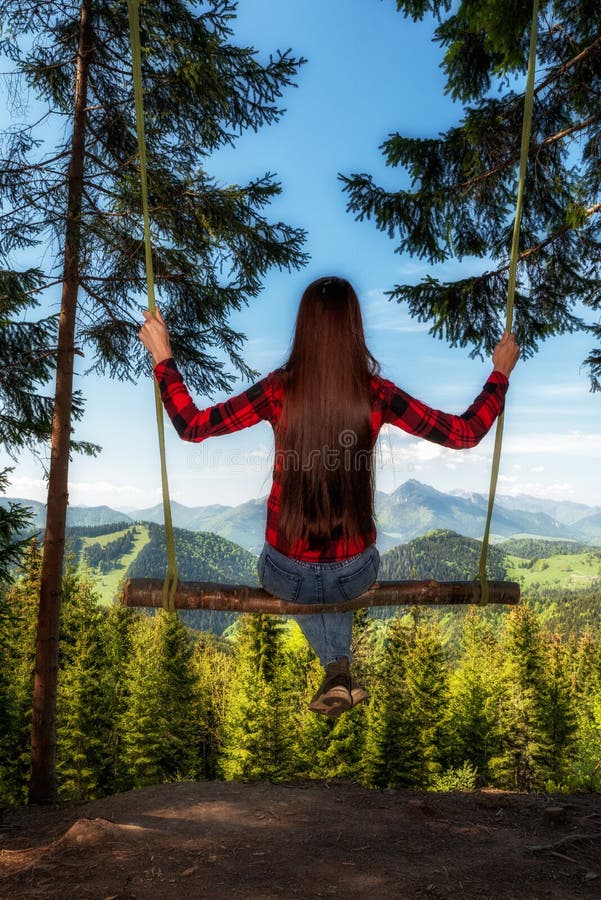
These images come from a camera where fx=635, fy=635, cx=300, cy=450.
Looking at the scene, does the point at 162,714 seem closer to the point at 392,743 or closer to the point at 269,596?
the point at 392,743

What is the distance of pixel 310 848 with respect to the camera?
6.64 m

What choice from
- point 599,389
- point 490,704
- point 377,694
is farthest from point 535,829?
point 490,704

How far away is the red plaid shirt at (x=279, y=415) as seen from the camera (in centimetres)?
298

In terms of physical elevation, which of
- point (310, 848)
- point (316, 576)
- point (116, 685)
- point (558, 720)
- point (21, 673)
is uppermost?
point (316, 576)

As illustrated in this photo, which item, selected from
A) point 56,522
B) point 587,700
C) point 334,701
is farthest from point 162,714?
point 587,700

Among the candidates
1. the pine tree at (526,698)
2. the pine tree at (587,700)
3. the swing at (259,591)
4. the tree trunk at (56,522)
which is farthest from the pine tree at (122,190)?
the pine tree at (526,698)

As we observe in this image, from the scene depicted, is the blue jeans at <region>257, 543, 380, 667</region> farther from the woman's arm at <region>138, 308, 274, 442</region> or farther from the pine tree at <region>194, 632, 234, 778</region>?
the pine tree at <region>194, 632, 234, 778</region>

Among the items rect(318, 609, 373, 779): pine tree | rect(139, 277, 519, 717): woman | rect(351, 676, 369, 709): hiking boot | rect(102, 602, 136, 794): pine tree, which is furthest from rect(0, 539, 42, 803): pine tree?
rect(139, 277, 519, 717): woman

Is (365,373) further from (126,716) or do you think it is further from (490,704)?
(490,704)

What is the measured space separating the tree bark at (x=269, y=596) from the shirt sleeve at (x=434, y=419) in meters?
0.96

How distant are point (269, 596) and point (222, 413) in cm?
110

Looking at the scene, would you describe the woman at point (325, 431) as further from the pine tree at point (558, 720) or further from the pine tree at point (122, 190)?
the pine tree at point (558, 720)

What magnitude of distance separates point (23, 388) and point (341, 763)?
2134 cm

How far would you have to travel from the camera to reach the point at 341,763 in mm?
25891
